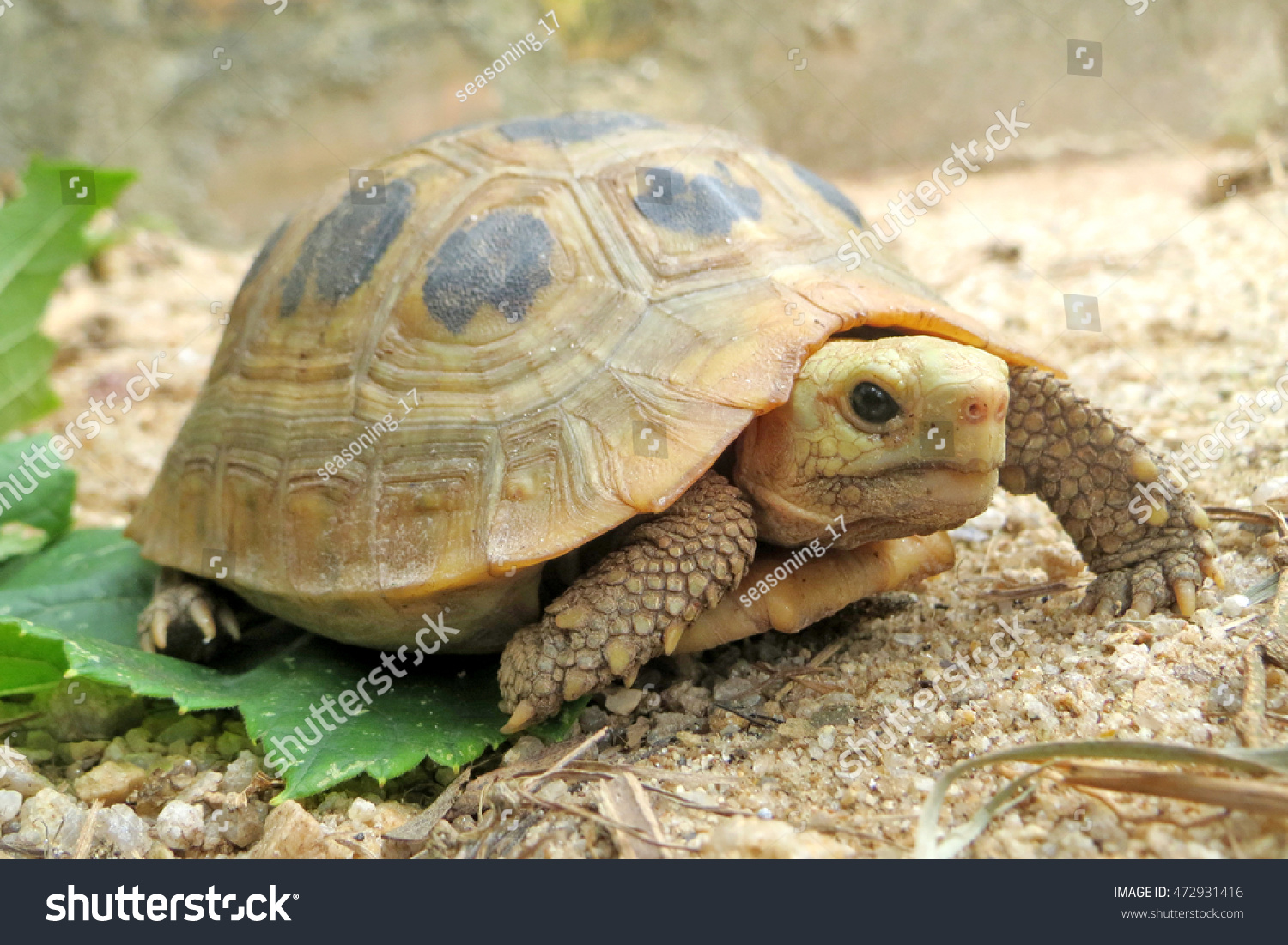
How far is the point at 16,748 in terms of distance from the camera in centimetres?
247

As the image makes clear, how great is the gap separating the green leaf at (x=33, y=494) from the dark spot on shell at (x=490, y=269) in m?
1.78

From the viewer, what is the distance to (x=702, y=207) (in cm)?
254

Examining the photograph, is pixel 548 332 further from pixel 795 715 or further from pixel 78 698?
pixel 78 698

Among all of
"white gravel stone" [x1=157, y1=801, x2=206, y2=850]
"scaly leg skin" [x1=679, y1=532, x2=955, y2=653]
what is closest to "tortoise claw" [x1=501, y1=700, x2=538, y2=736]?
"scaly leg skin" [x1=679, y1=532, x2=955, y2=653]

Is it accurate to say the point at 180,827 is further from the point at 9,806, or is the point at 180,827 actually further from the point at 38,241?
the point at 38,241

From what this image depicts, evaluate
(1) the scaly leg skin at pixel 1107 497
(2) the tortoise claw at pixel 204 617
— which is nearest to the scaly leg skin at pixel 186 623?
(2) the tortoise claw at pixel 204 617

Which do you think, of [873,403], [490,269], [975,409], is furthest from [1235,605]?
[490,269]

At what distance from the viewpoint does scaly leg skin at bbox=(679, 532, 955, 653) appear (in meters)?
2.33

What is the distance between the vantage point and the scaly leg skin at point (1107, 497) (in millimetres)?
2352

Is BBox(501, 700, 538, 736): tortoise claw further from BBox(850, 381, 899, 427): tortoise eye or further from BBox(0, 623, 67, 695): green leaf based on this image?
BBox(0, 623, 67, 695): green leaf

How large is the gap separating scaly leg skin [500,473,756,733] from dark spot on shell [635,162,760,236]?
2.43 feet

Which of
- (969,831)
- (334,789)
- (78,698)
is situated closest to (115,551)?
(78,698)

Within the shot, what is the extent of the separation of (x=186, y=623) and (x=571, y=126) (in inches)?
70.8

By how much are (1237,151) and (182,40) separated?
6971 mm
